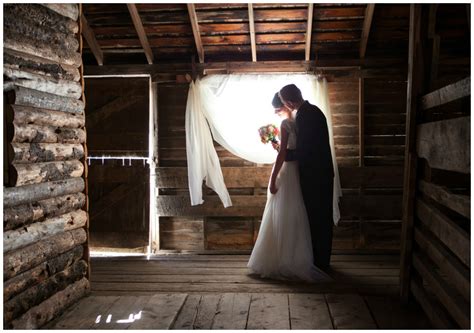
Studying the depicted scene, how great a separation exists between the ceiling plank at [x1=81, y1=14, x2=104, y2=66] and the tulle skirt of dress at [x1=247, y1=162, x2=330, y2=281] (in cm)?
358

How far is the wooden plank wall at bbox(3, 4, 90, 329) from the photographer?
368cm

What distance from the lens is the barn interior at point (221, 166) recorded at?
12.5 ft

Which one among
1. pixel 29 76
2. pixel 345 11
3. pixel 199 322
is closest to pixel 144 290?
Result: pixel 199 322

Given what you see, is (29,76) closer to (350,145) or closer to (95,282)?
(95,282)

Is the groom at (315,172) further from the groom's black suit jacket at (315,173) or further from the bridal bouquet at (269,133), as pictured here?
the bridal bouquet at (269,133)

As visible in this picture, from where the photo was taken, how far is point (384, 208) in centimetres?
720

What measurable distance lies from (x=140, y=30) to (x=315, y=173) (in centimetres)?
328

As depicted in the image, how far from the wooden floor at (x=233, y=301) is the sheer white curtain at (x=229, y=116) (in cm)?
159

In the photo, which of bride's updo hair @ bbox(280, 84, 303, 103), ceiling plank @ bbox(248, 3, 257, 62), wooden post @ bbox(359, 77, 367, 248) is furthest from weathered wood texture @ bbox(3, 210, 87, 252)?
wooden post @ bbox(359, 77, 367, 248)

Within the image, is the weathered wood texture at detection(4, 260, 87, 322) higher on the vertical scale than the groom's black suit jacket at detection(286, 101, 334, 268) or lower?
lower

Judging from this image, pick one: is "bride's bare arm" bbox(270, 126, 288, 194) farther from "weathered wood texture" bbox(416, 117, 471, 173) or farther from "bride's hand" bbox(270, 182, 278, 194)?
"weathered wood texture" bbox(416, 117, 471, 173)

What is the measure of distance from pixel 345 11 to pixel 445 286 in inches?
163

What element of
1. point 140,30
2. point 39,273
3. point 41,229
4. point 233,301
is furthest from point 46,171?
point 140,30

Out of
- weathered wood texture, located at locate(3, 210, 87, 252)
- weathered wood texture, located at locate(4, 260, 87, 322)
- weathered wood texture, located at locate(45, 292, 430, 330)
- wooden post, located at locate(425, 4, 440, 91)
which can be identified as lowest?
weathered wood texture, located at locate(45, 292, 430, 330)
